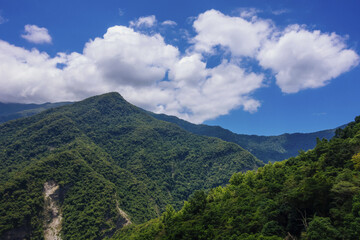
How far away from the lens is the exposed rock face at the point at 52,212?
419 feet

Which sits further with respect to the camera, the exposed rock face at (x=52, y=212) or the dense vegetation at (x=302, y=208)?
the exposed rock face at (x=52, y=212)

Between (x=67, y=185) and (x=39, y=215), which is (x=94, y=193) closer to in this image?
(x=67, y=185)

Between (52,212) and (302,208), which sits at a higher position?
(302,208)

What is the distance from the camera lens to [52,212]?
135 metres

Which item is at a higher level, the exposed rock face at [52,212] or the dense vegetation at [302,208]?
the dense vegetation at [302,208]

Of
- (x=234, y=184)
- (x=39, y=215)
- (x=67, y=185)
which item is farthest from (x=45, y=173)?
(x=234, y=184)

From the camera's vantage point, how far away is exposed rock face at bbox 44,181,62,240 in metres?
128

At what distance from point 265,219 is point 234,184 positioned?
1835 inches

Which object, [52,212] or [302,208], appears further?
[52,212]

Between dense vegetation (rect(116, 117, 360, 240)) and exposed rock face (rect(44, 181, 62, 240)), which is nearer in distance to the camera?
dense vegetation (rect(116, 117, 360, 240))

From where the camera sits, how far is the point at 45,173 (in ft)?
478

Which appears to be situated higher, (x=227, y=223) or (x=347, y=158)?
(x=347, y=158)

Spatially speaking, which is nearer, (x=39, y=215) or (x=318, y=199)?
(x=318, y=199)

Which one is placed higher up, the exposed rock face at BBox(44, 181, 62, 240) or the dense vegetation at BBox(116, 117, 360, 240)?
the dense vegetation at BBox(116, 117, 360, 240)
